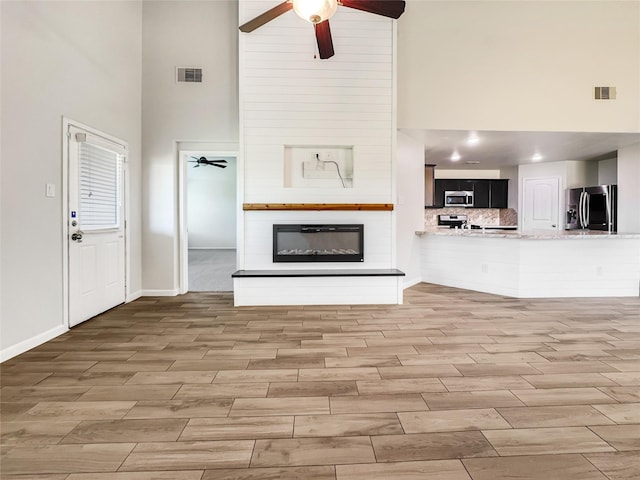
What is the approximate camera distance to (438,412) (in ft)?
6.10

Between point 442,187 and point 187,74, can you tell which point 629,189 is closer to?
point 442,187

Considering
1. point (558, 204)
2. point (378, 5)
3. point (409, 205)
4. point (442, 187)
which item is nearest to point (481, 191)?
point (442, 187)

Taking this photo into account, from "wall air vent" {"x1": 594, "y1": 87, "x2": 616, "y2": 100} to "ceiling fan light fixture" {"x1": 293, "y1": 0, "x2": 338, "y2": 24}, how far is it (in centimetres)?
418

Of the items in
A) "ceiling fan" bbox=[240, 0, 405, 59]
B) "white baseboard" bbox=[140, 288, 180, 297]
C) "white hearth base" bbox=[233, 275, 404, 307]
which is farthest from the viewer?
"white baseboard" bbox=[140, 288, 180, 297]

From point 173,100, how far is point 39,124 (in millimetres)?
2071

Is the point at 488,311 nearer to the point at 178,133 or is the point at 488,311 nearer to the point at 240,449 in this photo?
the point at 240,449

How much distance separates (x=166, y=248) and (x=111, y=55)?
243 cm

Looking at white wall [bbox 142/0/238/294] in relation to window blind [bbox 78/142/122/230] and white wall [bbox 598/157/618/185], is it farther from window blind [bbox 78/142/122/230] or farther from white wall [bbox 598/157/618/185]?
white wall [bbox 598/157/618/185]

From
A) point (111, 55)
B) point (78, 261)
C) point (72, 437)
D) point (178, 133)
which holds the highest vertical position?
point (111, 55)

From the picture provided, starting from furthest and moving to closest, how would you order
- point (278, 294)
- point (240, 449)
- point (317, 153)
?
point (317, 153) → point (278, 294) → point (240, 449)

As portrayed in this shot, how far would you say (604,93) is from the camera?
471 centimetres

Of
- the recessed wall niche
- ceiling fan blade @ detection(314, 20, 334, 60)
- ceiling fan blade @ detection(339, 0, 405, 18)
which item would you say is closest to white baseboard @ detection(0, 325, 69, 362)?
the recessed wall niche

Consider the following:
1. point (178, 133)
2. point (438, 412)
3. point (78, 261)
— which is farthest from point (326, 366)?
point (178, 133)

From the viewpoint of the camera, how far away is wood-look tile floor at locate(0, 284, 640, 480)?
1478 millimetres
